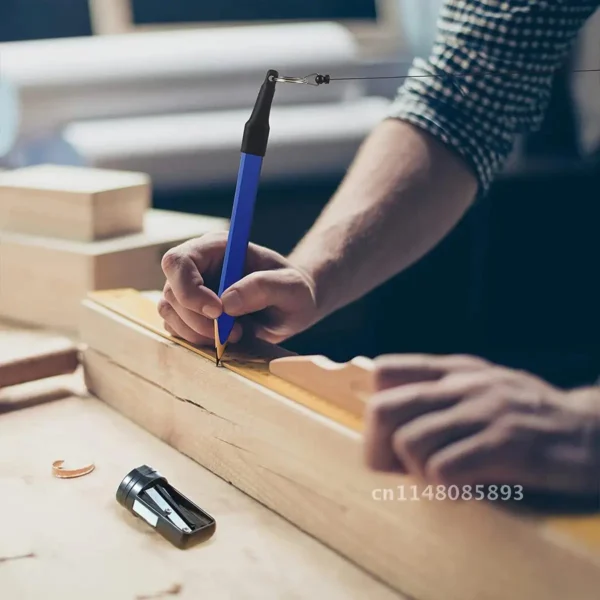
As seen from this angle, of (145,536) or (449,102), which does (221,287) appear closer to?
(145,536)

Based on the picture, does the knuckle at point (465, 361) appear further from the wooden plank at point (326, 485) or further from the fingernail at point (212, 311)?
the fingernail at point (212, 311)

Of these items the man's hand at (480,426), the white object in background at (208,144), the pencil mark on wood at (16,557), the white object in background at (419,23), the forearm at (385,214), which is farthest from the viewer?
the white object in background at (419,23)

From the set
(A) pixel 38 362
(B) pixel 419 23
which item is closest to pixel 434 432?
(A) pixel 38 362

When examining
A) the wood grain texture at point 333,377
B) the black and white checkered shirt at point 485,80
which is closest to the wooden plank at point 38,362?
the wood grain texture at point 333,377

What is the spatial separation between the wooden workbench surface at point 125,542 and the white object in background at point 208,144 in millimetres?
474

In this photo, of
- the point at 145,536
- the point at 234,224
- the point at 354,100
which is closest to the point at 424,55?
the point at 354,100

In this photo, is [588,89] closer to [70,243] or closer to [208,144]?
[70,243]

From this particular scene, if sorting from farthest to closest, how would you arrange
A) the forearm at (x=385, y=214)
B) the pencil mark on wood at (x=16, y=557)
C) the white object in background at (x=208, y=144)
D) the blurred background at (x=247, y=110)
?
the white object in background at (x=208, y=144)
the blurred background at (x=247, y=110)
the forearm at (x=385, y=214)
the pencil mark on wood at (x=16, y=557)

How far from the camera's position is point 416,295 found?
31.7 inches

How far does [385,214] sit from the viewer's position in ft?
2.11

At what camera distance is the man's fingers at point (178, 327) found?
53 centimetres

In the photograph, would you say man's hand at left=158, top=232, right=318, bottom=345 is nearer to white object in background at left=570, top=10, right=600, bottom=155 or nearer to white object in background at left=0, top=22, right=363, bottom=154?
white object in background at left=570, top=10, right=600, bottom=155

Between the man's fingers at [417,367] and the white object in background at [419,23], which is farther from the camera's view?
the white object in background at [419,23]

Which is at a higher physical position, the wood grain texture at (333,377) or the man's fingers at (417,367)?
the man's fingers at (417,367)
